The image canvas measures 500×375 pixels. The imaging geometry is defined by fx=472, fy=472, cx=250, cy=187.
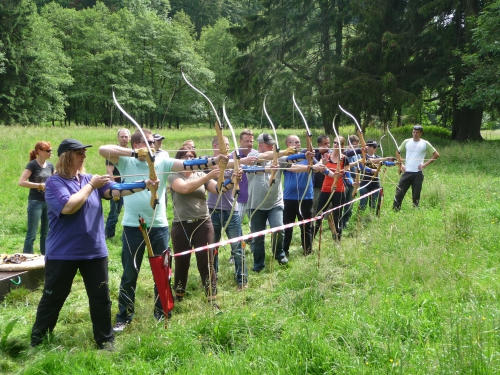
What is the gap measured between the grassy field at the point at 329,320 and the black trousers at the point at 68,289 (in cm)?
14

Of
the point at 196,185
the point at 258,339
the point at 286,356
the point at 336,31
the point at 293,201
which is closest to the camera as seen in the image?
Result: the point at 286,356

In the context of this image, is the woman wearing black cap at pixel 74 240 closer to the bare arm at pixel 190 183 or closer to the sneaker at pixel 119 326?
the sneaker at pixel 119 326

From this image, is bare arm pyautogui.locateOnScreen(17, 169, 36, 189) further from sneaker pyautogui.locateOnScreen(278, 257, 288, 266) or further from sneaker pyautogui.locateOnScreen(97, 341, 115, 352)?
sneaker pyautogui.locateOnScreen(278, 257, 288, 266)

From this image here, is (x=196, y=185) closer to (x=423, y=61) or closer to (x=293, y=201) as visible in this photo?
(x=293, y=201)

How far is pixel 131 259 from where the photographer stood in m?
3.96

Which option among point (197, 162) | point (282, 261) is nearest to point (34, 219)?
point (282, 261)

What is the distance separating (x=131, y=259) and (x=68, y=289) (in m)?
0.62

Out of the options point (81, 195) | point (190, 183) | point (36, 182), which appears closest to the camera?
point (81, 195)

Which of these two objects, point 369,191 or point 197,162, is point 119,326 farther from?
point 369,191

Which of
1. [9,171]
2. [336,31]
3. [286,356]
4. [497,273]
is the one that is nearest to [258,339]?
[286,356]

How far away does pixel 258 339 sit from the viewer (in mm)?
3143

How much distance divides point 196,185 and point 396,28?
16887 mm

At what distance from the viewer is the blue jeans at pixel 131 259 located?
3926 mm

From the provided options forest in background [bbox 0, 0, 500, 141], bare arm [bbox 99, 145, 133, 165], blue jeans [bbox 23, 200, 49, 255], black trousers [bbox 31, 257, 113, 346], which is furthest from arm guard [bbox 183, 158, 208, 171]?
forest in background [bbox 0, 0, 500, 141]
